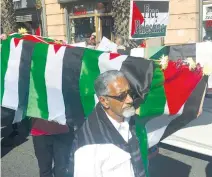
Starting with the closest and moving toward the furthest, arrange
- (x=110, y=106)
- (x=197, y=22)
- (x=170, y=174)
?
(x=110, y=106) → (x=170, y=174) → (x=197, y=22)

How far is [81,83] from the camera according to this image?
325 cm

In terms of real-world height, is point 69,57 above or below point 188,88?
above

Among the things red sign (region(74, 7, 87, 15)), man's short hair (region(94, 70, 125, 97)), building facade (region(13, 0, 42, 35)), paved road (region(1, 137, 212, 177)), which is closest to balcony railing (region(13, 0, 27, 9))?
building facade (region(13, 0, 42, 35))

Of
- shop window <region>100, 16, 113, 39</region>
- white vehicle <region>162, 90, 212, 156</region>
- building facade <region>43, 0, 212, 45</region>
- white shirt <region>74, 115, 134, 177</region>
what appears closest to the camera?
white shirt <region>74, 115, 134, 177</region>

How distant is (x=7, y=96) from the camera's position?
12.4ft

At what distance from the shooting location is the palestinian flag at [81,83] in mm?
3090

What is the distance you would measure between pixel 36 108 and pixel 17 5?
14.2m

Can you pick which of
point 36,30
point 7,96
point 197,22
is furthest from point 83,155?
point 36,30

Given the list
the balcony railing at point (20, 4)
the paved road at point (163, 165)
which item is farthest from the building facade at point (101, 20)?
the paved road at point (163, 165)

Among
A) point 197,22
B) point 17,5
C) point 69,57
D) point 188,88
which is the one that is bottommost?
point 188,88

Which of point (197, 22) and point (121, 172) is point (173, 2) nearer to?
point (197, 22)

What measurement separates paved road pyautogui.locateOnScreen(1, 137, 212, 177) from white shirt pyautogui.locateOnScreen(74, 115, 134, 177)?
2595 millimetres

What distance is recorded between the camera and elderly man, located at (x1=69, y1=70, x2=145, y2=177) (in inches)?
84.9

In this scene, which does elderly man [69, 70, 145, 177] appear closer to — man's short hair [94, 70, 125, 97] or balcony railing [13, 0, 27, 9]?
man's short hair [94, 70, 125, 97]
